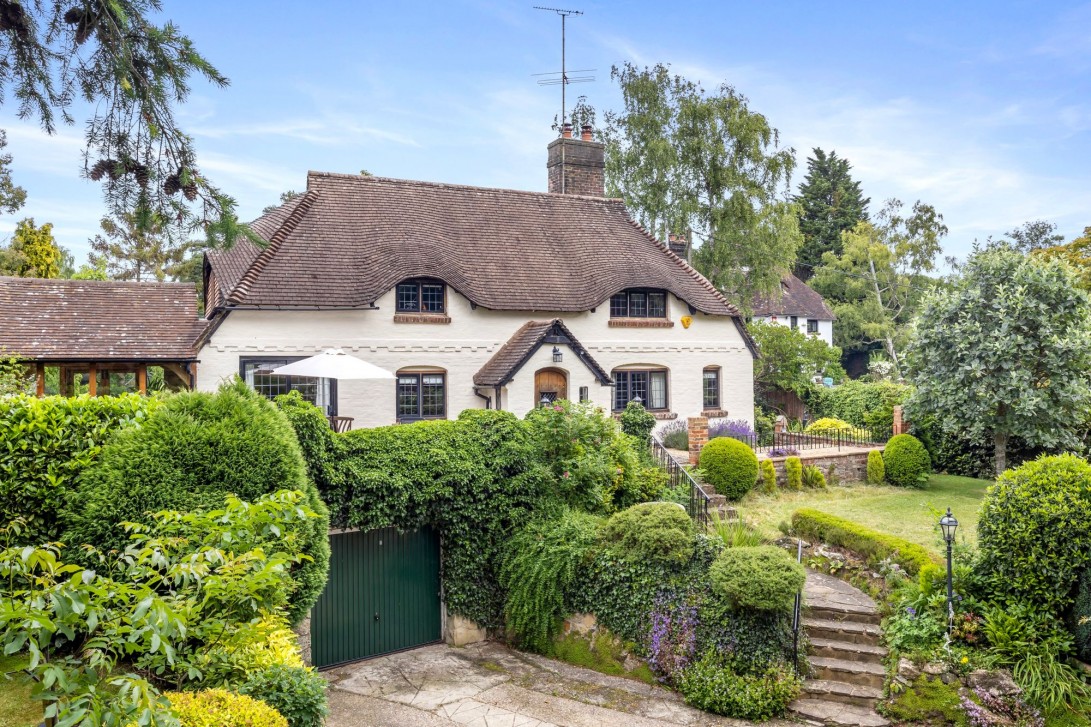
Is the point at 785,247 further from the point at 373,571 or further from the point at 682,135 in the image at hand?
the point at 373,571

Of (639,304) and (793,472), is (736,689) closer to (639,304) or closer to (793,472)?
(793,472)

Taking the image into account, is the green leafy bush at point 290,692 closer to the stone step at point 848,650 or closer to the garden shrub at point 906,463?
the stone step at point 848,650

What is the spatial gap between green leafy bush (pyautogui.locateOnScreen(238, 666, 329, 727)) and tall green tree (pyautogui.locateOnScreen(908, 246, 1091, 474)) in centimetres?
1562

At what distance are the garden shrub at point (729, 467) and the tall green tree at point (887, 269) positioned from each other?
2691 cm

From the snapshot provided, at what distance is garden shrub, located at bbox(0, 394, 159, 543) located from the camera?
8.13 m

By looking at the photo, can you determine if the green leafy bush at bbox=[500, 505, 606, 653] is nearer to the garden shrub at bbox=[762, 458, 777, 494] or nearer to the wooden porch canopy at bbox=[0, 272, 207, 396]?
the garden shrub at bbox=[762, 458, 777, 494]

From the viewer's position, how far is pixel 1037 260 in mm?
16922

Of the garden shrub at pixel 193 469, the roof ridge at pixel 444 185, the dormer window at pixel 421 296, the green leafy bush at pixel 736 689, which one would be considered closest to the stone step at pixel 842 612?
the green leafy bush at pixel 736 689

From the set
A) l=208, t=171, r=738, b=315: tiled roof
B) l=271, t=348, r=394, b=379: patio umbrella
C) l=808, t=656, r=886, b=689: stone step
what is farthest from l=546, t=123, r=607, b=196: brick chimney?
l=808, t=656, r=886, b=689: stone step

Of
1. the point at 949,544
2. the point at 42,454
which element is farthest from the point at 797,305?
the point at 42,454

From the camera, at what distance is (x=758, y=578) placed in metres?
10.6

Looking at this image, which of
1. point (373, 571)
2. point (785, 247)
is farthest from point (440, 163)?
point (373, 571)

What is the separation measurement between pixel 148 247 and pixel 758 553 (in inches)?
1674

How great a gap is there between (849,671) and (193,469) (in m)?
9.27
